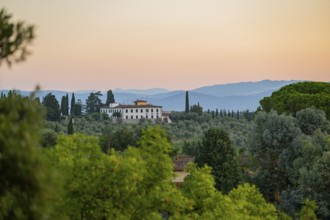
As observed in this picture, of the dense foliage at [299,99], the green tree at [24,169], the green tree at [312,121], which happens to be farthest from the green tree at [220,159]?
the green tree at [24,169]

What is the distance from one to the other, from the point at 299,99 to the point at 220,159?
910 centimetres

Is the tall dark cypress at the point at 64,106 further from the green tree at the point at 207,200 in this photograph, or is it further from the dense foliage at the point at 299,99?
the green tree at the point at 207,200

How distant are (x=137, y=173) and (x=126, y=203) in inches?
42.2

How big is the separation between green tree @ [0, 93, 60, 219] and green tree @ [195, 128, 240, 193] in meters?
26.4

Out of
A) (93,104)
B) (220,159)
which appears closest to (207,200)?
(220,159)

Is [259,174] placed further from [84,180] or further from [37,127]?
[37,127]

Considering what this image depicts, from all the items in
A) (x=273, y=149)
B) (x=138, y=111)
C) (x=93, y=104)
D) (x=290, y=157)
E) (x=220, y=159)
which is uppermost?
(x=93, y=104)

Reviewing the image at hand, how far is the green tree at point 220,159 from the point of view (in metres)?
32.2

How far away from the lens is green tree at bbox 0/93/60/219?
226 inches

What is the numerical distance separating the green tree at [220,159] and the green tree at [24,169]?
86.7 ft

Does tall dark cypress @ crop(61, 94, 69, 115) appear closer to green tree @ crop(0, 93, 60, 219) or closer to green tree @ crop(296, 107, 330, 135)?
green tree @ crop(296, 107, 330, 135)

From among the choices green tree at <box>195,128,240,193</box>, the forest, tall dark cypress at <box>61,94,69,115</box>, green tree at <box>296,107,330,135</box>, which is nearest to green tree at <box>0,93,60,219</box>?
the forest

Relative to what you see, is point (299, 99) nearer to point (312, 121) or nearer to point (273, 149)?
point (312, 121)

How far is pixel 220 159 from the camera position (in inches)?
1287
